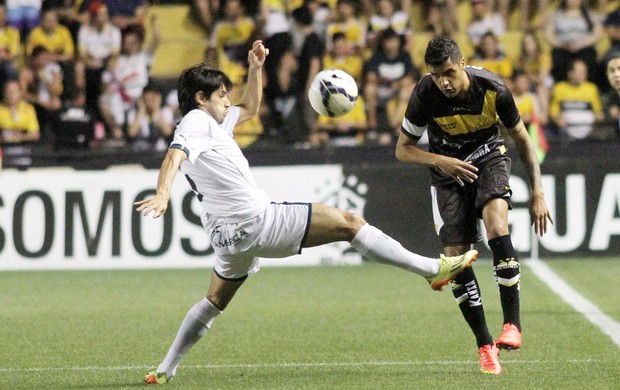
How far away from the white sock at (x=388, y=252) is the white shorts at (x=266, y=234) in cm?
32

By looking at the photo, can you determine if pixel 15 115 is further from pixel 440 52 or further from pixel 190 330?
pixel 440 52

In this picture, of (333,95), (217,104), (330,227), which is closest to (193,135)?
(217,104)

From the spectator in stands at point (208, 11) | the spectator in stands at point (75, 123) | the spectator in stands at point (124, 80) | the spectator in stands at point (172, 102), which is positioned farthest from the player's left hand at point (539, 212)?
the spectator in stands at point (208, 11)

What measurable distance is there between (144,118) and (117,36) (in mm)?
1773

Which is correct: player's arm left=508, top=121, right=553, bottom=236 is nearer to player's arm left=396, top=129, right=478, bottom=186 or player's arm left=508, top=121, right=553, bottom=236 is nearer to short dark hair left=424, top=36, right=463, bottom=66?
player's arm left=396, top=129, right=478, bottom=186

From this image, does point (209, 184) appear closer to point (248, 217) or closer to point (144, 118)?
point (248, 217)

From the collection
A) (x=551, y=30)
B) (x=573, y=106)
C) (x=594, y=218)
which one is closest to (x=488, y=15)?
(x=551, y=30)

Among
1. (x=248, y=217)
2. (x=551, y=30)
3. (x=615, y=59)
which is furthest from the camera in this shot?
(x=551, y=30)

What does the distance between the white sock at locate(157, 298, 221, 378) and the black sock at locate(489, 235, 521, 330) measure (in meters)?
1.73

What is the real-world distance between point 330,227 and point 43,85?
11133 mm

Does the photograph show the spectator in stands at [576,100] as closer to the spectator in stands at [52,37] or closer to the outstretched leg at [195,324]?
the spectator in stands at [52,37]

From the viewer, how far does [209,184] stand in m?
6.73

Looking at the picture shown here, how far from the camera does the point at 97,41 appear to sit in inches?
688

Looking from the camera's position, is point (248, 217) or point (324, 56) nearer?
point (248, 217)
